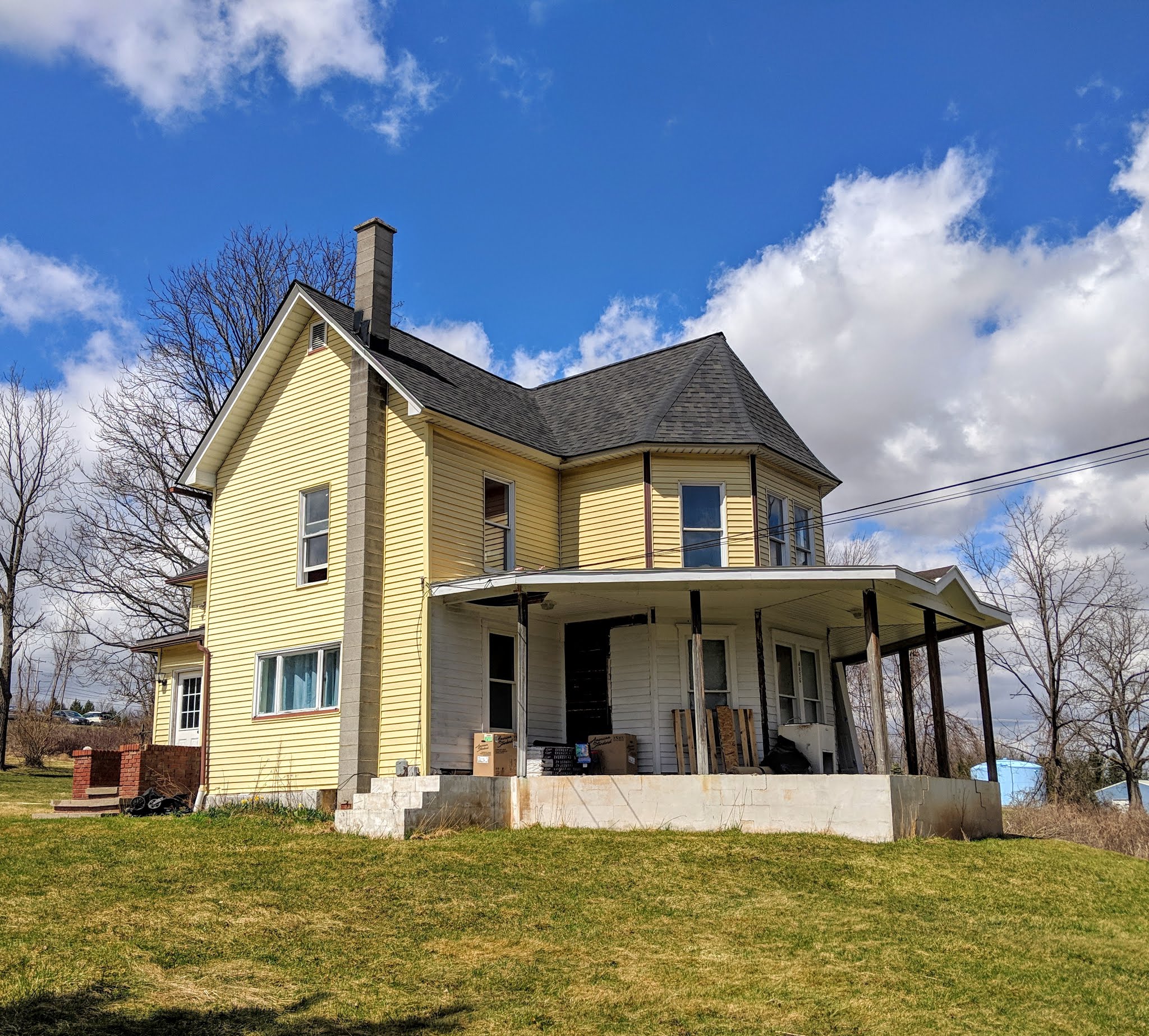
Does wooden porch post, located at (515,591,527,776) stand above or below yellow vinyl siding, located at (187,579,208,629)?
below

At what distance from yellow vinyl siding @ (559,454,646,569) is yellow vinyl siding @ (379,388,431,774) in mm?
3233

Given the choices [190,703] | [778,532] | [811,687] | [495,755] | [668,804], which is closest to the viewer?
[668,804]

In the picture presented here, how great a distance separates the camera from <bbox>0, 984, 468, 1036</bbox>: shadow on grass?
6.58m

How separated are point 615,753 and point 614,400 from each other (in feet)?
23.2

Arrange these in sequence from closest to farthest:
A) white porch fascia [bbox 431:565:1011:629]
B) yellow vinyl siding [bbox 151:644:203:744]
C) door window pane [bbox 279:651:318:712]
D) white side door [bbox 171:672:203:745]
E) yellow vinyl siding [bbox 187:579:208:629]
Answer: white porch fascia [bbox 431:565:1011:629] → door window pane [bbox 279:651:318:712] → white side door [bbox 171:672:203:745] → yellow vinyl siding [bbox 151:644:203:744] → yellow vinyl siding [bbox 187:579:208:629]

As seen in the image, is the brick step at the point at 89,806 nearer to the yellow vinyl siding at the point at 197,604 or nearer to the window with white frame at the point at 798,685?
the yellow vinyl siding at the point at 197,604

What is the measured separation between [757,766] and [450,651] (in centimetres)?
524

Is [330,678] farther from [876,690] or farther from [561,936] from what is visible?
[561,936]

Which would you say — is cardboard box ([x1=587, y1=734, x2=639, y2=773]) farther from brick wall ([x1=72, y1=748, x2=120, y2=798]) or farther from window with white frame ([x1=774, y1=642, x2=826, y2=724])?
brick wall ([x1=72, y1=748, x2=120, y2=798])

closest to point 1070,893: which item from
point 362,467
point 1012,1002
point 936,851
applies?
point 936,851

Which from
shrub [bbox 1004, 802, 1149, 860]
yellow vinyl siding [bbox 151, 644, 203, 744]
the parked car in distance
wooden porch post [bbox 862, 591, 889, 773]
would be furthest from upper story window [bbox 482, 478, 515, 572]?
the parked car in distance

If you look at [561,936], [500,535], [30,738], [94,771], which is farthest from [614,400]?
[30,738]

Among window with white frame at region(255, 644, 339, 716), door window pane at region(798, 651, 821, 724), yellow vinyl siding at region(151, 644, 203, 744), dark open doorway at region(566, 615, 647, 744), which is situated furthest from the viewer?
yellow vinyl siding at region(151, 644, 203, 744)

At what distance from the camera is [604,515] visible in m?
19.0
